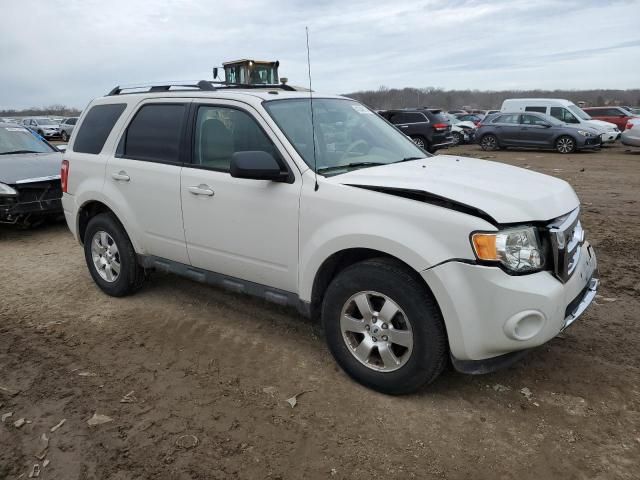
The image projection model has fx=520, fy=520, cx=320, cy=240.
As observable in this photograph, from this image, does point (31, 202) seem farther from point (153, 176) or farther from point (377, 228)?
point (377, 228)

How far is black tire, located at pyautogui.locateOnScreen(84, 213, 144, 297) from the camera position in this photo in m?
4.77

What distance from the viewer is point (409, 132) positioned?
19141 millimetres

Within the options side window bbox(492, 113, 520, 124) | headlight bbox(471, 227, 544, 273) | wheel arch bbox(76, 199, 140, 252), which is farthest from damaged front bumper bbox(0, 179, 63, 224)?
side window bbox(492, 113, 520, 124)

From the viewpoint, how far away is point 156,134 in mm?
4414

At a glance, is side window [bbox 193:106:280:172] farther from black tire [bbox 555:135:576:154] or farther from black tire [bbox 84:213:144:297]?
black tire [bbox 555:135:576:154]

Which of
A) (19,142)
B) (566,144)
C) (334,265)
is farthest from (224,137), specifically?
(566,144)

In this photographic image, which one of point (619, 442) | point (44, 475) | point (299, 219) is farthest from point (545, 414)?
point (44, 475)

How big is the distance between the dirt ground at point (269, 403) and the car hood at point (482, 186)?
1172 millimetres

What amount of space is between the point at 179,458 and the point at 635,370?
2954 millimetres

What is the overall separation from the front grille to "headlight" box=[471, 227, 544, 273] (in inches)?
3.7

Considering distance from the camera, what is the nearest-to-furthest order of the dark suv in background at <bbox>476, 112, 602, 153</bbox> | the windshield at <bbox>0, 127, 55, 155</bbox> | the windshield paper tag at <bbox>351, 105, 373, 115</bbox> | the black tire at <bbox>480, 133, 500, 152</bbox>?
1. the windshield paper tag at <bbox>351, 105, 373, 115</bbox>
2. the windshield at <bbox>0, 127, 55, 155</bbox>
3. the dark suv in background at <bbox>476, 112, 602, 153</bbox>
4. the black tire at <bbox>480, 133, 500, 152</bbox>

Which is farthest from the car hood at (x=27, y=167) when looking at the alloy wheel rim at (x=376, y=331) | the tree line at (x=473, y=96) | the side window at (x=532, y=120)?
the tree line at (x=473, y=96)

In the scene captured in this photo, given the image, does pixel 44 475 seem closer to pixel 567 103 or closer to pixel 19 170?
pixel 19 170

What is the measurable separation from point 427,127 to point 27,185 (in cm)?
1449
